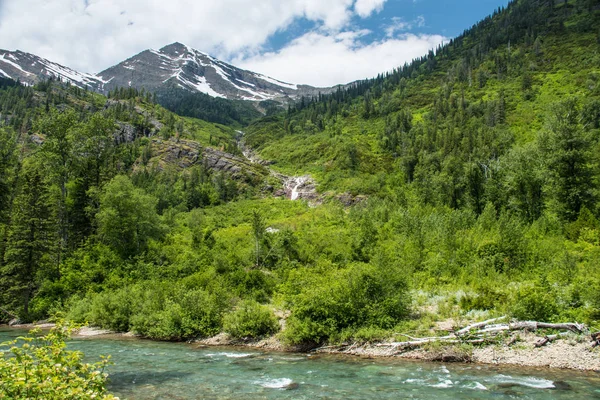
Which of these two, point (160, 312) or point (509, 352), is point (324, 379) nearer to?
point (509, 352)

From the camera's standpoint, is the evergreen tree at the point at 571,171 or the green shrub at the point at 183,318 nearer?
the green shrub at the point at 183,318

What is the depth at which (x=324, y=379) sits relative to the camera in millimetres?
15375

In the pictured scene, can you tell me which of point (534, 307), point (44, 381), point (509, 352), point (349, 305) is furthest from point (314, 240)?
point (44, 381)

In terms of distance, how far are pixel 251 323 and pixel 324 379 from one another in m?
8.95

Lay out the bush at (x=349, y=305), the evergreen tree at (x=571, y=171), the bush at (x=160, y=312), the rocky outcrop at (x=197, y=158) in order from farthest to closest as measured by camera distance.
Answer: the rocky outcrop at (x=197, y=158)
the evergreen tree at (x=571, y=171)
the bush at (x=160, y=312)
the bush at (x=349, y=305)

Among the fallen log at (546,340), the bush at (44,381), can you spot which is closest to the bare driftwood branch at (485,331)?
the fallen log at (546,340)

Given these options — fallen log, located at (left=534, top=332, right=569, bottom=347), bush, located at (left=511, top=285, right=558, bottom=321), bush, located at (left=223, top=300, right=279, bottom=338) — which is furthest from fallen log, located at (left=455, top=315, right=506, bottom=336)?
bush, located at (left=223, top=300, right=279, bottom=338)

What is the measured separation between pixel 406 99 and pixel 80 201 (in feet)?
455

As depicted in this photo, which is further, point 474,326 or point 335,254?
point 335,254

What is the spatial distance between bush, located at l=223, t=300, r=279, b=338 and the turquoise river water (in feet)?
10.6

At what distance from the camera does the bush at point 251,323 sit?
2350 centimetres

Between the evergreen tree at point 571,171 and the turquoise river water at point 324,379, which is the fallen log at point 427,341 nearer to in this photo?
the turquoise river water at point 324,379

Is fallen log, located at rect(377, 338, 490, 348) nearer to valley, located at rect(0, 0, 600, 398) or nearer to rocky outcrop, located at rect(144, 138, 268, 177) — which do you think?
valley, located at rect(0, 0, 600, 398)

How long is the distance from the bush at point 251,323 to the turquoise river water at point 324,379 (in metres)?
3.22
